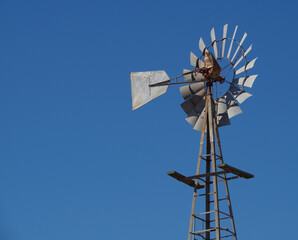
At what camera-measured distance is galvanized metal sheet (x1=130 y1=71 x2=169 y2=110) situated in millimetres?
23172

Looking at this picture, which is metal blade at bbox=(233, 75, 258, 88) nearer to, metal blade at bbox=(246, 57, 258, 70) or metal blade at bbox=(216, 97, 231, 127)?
metal blade at bbox=(246, 57, 258, 70)

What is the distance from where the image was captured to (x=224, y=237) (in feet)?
68.4

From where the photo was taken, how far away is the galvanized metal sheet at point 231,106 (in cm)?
2250

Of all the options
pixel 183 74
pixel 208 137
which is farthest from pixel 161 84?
pixel 208 137

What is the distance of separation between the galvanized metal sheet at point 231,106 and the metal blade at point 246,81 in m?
0.51

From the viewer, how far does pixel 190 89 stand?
23.3 metres

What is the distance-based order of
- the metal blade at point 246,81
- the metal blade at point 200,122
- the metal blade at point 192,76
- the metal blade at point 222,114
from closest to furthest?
1. the metal blade at point 246,81
2. the metal blade at point 222,114
3. the metal blade at point 192,76
4. the metal blade at point 200,122

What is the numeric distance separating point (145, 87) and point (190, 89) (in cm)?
153

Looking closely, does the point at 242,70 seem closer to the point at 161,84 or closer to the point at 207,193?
the point at 161,84

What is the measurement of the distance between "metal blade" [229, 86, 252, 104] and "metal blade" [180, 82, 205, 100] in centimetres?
105

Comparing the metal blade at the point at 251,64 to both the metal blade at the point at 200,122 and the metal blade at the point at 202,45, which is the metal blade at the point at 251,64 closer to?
the metal blade at the point at 202,45

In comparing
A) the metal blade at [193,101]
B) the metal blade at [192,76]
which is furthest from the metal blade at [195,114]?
the metal blade at [192,76]

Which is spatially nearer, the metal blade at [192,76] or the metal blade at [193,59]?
the metal blade at [192,76]

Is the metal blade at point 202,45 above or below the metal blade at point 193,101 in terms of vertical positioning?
above
